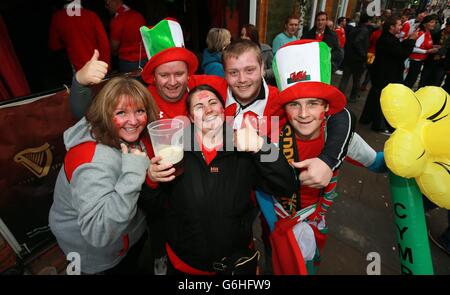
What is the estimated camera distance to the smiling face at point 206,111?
5.29 feet

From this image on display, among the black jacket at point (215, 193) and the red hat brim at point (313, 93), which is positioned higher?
the red hat brim at point (313, 93)

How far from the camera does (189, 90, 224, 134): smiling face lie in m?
1.61

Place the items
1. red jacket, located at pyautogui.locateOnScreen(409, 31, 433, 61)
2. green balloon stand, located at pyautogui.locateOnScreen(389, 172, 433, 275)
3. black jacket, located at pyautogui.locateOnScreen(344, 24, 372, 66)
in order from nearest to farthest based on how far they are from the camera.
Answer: green balloon stand, located at pyautogui.locateOnScreen(389, 172, 433, 275) → red jacket, located at pyautogui.locateOnScreen(409, 31, 433, 61) → black jacket, located at pyautogui.locateOnScreen(344, 24, 372, 66)

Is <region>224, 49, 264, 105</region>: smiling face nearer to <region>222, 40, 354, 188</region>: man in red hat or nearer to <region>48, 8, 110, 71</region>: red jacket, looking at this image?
<region>222, 40, 354, 188</region>: man in red hat

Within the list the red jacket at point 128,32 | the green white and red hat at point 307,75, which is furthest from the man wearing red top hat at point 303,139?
the red jacket at point 128,32

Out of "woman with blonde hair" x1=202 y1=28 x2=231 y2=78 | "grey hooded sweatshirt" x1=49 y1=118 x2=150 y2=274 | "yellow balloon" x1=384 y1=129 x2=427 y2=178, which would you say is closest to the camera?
"grey hooded sweatshirt" x1=49 y1=118 x2=150 y2=274

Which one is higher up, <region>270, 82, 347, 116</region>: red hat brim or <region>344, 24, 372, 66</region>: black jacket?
<region>270, 82, 347, 116</region>: red hat brim

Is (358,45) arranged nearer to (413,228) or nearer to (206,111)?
(413,228)

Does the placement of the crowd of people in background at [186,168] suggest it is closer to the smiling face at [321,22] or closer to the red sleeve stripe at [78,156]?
the red sleeve stripe at [78,156]

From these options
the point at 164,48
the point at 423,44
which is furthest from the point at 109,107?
the point at 423,44

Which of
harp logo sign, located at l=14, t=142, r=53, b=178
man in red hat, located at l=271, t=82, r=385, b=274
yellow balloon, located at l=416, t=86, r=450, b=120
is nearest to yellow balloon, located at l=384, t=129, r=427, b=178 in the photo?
yellow balloon, located at l=416, t=86, r=450, b=120

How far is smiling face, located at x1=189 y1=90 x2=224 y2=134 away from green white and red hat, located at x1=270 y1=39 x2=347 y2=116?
0.41 m

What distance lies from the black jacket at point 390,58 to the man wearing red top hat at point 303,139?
383 centimetres

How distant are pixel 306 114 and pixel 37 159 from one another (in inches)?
95.5
